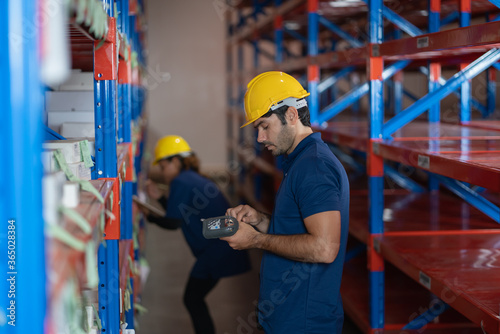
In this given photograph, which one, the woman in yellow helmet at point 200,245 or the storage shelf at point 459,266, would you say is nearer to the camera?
the storage shelf at point 459,266

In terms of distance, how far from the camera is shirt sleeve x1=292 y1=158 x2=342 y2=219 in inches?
93.7

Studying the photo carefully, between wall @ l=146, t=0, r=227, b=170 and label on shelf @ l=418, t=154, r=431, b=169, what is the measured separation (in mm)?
9655

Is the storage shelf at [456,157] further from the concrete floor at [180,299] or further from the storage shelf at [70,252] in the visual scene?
the concrete floor at [180,299]

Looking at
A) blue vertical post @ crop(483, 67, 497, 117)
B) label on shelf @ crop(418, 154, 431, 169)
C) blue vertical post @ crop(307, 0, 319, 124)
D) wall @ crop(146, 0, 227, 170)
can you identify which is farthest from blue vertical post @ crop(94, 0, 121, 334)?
wall @ crop(146, 0, 227, 170)

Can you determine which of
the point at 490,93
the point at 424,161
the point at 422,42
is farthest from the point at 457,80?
the point at 490,93

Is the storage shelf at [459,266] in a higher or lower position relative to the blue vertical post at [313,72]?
lower

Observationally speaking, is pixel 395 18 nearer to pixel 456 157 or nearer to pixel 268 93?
pixel 456 157

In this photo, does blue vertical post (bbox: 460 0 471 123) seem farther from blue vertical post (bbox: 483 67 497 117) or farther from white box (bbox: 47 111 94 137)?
white box (bbox: 47 111 94 137)

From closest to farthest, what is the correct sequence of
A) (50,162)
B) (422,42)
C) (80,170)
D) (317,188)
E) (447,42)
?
(50,162) < (80,170) < (317,188) < (447,42) < (422,42)

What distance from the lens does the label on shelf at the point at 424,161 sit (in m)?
2.87

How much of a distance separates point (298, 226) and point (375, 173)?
135 centimetres

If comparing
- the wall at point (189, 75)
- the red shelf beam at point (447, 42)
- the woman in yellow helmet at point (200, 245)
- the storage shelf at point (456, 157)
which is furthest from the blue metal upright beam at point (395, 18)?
the wall at point (189, 75)

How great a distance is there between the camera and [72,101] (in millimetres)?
3125

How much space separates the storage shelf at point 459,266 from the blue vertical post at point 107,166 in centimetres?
Result: 149
